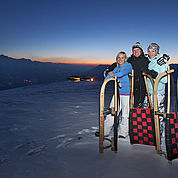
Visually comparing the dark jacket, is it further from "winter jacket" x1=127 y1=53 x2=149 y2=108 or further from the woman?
the woman

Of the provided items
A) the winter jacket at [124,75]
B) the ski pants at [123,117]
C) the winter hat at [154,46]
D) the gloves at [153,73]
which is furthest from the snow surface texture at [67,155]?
the winter hat at [154,46]

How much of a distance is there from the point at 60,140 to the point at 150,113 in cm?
190

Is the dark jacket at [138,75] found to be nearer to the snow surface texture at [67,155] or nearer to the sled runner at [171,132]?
the snow surface texture at [67,155]

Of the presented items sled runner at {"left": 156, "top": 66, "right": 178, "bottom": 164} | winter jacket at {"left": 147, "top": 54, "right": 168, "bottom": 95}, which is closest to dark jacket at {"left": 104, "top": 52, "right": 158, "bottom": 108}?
winter jacket at {"left": 147, "top": 54, "right": 168, "bottom": 95}

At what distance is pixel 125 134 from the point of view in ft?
10.9

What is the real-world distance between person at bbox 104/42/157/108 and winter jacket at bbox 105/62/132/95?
237mm

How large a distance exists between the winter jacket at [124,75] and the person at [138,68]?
0.78 feet

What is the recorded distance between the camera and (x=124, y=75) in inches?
120

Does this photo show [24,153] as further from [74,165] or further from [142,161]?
[142,161]

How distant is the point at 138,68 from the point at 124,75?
0.48m

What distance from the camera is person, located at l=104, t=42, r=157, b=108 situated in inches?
128

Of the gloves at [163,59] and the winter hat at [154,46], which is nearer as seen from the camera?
the gloves at [163,59]

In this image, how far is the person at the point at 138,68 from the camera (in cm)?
326

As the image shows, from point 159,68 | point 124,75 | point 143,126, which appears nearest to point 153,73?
point 159,68
